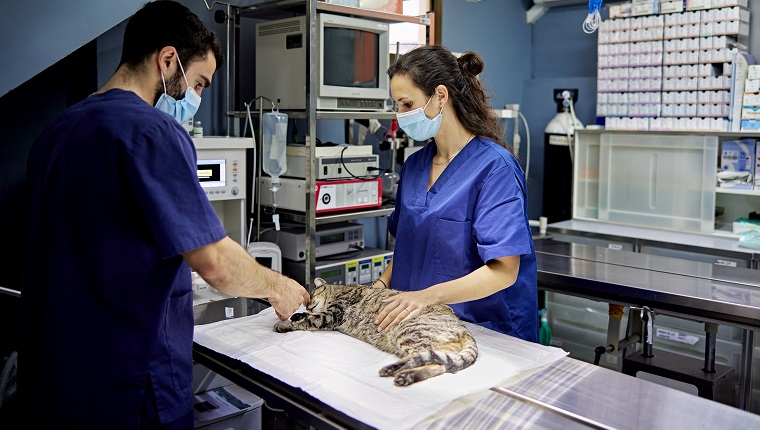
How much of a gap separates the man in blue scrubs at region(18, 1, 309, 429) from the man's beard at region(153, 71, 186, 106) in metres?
0.14

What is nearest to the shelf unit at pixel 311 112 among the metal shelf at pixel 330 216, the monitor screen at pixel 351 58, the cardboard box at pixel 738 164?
the metal shelf at pixel 330 216

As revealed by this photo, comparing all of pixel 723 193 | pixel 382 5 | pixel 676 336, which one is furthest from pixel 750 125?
pixel 382 5

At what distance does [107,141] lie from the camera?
1467 mm

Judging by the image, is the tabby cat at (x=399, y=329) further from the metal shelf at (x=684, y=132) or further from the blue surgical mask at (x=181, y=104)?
the metal shelf at (x=684, y=132)

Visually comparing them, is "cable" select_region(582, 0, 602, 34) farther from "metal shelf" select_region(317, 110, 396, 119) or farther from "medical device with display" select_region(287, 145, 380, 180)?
"medical device with display" select_region(287, 145, 380, 180)

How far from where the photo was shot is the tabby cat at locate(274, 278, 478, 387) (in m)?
1.70

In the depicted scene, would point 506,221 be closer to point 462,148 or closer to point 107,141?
point 462,148

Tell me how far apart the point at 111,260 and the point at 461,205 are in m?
1.10

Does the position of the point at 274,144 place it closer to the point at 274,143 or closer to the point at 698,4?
the point at 274,143

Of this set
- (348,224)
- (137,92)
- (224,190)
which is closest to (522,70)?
(348,224)

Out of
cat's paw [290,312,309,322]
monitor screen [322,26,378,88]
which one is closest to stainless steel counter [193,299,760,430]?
cat's paw [290,312,309,322]

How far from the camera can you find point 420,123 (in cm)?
227

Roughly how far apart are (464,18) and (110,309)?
4.22 meters

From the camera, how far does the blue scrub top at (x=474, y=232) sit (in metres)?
2.07
